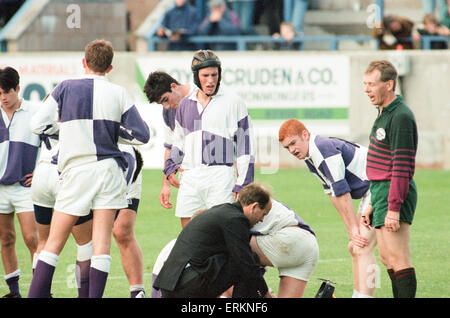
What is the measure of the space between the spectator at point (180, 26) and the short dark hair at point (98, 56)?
1367 centimetres

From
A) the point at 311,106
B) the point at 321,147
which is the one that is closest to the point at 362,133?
the point at 311,106

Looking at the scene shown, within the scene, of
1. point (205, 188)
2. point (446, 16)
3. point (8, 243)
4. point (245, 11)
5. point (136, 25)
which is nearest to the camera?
point (205, 188)

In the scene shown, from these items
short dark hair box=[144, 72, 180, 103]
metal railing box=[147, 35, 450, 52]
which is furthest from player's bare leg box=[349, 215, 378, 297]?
metal railing box=[147, 35, 450, 52]

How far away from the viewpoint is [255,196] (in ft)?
20.7

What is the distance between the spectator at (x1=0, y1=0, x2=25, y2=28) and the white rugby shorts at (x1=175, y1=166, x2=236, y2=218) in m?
17.7

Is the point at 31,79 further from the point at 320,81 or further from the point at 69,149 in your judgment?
the point at 69,149

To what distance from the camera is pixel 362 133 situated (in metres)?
17.4

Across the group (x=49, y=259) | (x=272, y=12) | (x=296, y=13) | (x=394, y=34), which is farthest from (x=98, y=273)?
(x=272, y=12)

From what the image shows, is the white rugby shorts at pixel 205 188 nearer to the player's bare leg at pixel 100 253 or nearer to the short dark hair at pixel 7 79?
the player's bare leg at pixel 100 253

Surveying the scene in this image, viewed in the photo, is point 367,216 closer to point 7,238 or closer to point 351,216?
point 351,216

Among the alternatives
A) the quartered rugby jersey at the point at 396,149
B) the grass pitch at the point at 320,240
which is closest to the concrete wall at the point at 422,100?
the grass pitch at the point at 320,240

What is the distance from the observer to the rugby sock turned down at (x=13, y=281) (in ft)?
25.7

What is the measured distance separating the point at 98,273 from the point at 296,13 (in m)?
16.1

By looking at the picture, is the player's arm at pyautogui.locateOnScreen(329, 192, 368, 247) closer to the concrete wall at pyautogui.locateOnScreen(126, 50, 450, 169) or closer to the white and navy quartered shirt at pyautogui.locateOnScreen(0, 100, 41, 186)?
the white and navy quartered shirt at pyautogui.locateOnScreen(0, 100, 41, 186)
